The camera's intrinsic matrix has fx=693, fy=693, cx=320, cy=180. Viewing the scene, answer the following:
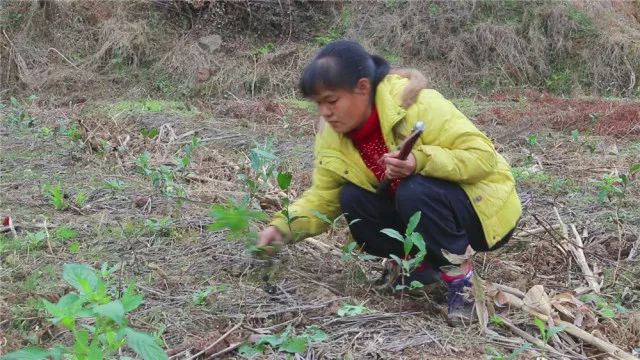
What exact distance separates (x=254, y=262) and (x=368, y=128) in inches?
27.0

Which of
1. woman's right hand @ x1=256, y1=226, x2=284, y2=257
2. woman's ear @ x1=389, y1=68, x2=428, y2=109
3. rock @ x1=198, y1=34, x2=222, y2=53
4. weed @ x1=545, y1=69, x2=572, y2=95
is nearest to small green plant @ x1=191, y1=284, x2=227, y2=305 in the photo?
woman's right hand @ x1=256, y1=226, x2=284, y2=257

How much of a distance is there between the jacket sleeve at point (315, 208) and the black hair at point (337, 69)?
42 centimetres

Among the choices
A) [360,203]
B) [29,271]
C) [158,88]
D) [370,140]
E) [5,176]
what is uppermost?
[370,140]

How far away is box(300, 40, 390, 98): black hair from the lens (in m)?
2.21

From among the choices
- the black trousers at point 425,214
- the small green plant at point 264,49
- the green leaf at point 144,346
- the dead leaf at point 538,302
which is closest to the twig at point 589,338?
the dead leaf at point 538,302

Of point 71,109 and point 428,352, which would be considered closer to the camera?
point 428,352

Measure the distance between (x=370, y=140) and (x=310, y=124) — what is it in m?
4.12

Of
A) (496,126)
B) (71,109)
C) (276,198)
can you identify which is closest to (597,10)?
(496,126)

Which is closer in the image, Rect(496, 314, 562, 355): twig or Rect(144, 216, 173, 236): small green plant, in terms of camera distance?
Rect(496, 314, 562, 355): twig

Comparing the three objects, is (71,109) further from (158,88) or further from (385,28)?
(385,28)

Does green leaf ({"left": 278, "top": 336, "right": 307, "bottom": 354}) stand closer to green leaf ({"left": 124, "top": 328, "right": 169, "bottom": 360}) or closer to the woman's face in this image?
green leaf ({"left": 124, "top": 328, "right": 169, "bottom": 360})

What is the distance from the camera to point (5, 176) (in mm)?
4070

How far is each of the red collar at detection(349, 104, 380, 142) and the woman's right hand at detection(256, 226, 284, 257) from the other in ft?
1.42

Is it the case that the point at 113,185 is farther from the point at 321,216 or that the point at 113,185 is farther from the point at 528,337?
the point at 528,337
